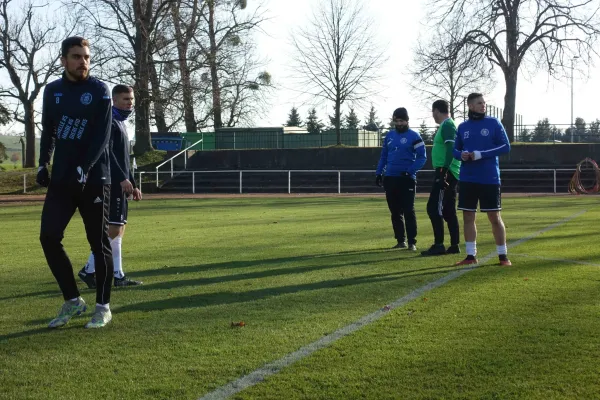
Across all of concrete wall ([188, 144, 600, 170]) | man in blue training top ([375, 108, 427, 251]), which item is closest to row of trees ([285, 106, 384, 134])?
concrete wall ([188, 144, 600, 170])

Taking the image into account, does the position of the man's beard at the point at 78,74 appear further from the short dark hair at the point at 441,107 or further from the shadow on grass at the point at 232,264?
the short dark hair at the point at 441,107

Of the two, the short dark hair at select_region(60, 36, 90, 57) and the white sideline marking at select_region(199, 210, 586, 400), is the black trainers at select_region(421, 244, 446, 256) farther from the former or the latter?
the short dark hair at select_region(60, 36, 90, 57)

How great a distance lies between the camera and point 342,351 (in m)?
4.42

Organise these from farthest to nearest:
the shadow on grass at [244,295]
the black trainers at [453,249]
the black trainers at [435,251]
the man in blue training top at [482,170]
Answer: the black trainers at [453,249] < the black trainers at [435,251] < the man in blue training top at [482,170] < the shadow on grass at [244,295]

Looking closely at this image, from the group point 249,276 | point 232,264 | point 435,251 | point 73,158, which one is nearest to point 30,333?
point 73,158

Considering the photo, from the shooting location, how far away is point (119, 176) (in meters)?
6.89

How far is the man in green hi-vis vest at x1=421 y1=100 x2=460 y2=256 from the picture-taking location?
30.1 feet

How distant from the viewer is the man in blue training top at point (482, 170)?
8172 mm

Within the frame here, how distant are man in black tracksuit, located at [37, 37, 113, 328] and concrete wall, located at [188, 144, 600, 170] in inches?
1275

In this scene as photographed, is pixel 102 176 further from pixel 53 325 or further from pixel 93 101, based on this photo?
pixel 53 325

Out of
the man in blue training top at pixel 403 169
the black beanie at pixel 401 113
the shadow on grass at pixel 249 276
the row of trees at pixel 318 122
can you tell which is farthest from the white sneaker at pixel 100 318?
the row of trees at pixel 318 122

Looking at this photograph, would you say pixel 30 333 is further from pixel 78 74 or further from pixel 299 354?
pixel 299 354

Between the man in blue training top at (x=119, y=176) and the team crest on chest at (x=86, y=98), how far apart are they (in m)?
1.61

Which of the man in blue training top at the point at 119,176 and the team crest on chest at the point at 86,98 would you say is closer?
the team crest on chest at the point at 86,98
